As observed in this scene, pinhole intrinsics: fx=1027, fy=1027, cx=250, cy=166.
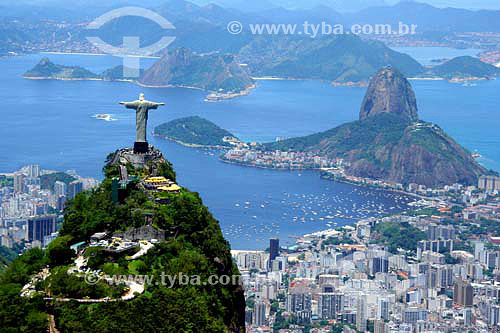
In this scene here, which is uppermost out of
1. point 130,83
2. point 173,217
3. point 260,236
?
point 130,83

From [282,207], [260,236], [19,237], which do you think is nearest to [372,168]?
[282,207]

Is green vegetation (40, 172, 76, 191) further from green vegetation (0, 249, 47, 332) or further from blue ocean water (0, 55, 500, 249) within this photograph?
green vegetation (0, 249, 47, 332)

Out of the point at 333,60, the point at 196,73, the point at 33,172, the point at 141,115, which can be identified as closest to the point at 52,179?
the point at 33,172

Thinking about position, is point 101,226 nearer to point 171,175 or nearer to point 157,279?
point 157,279

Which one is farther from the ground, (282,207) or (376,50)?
(376,50)
